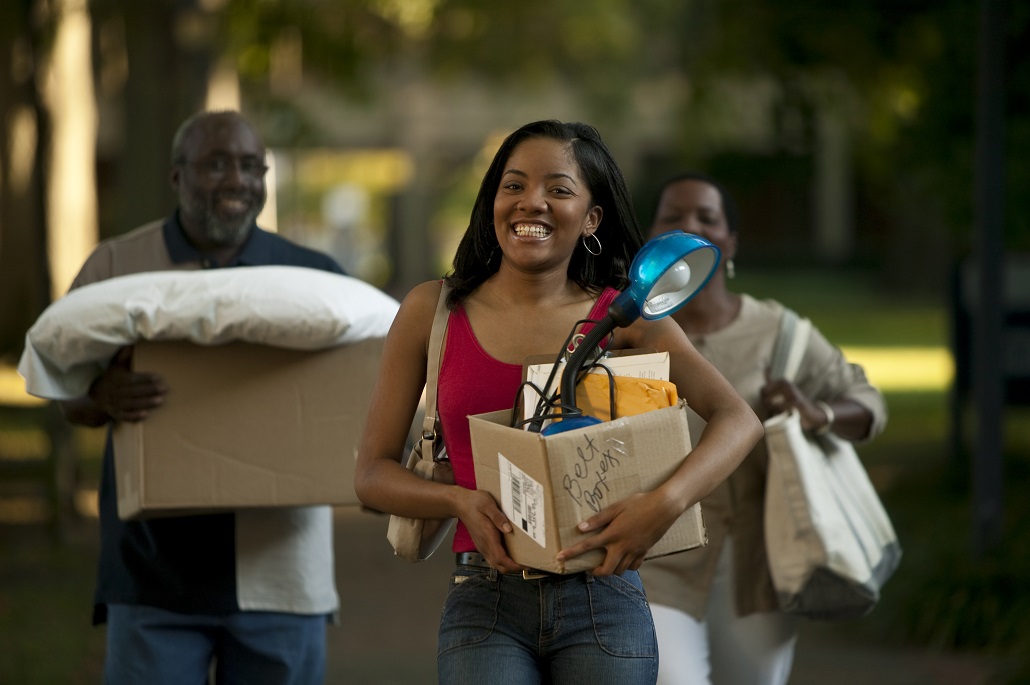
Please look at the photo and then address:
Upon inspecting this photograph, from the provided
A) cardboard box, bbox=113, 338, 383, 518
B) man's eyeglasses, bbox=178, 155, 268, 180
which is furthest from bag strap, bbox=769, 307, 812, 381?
man's eyeglasses, bbox=178, 155, 268, 180

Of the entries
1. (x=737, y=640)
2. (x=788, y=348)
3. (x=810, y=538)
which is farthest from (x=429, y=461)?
(x=788, y=348)

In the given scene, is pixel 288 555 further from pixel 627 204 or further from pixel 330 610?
pixel 627 204

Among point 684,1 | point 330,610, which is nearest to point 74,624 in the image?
point 330,610

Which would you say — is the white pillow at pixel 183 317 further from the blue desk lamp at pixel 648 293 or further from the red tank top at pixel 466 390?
the blue desk lamp at pixel 648 293

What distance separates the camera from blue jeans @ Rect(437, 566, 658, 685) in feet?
9.61

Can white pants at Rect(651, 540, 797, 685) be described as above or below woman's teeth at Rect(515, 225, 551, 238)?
below

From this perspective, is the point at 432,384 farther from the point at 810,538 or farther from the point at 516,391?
the point at 810,538

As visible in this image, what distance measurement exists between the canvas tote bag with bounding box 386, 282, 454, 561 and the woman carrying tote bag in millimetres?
1106

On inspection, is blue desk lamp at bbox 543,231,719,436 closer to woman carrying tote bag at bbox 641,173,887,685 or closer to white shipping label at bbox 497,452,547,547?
white shipping label at bbox 497,452,547,547

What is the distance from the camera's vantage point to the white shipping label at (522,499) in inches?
106

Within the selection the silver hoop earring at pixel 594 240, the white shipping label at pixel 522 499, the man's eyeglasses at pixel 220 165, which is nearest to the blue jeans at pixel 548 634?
the white shipping label at pixel 522 499

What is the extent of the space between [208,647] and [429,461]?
1.40 metres

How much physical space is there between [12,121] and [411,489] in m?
15.6

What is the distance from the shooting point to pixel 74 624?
26.9 ft
